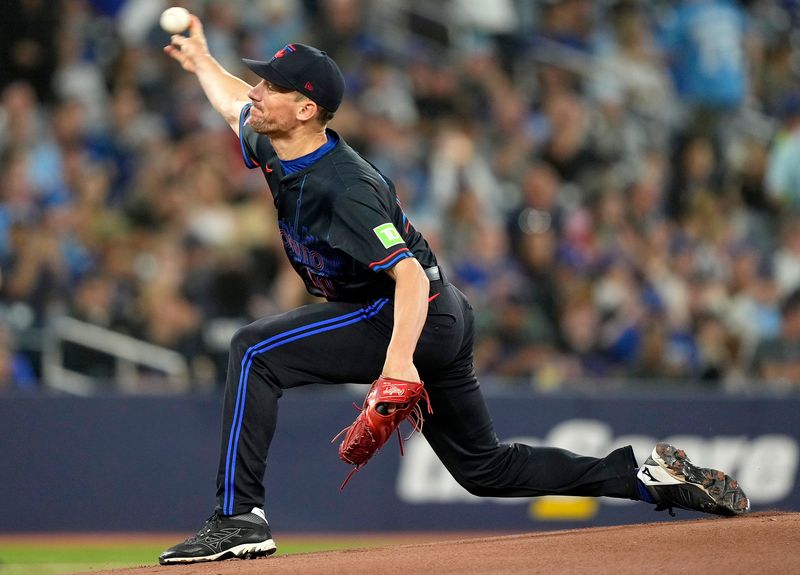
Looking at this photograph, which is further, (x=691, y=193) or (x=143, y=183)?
(x=691, y=193)

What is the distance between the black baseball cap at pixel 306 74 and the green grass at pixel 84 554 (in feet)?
12.5

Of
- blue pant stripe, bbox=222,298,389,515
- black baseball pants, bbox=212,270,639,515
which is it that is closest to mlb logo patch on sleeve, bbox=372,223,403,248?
black baseball pants, bbox=212,270,639,515

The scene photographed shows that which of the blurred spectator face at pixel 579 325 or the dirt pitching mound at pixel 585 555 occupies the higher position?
the blurred spectator face at pixel 579 325

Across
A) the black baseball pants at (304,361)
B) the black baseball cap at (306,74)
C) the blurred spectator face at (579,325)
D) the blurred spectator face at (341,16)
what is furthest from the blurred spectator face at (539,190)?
the black baseball cap at (306,74)

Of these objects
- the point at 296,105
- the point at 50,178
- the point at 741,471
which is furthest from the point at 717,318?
the point at 296,105

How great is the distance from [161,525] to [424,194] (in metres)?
3.96

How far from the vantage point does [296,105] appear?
5098 mm

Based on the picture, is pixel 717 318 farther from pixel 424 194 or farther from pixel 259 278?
pixel 259 278

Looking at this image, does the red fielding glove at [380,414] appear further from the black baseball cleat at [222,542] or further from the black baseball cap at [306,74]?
the black baseball cap at [306,74]

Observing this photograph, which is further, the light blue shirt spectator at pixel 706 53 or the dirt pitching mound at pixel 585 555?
the light blue shirt spectator at pixel 706 53

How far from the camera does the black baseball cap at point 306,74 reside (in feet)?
16.6

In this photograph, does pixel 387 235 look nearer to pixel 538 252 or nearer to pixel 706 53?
pixel 538 252

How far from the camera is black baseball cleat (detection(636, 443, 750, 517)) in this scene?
558 cm

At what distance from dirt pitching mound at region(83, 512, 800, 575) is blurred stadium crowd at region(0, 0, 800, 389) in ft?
15.5
